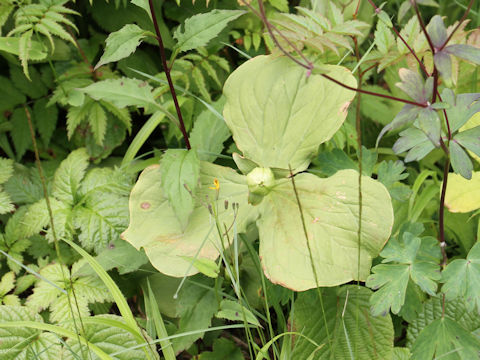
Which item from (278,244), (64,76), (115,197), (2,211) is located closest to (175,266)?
(278,244)

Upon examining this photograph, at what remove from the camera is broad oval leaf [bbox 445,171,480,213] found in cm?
130

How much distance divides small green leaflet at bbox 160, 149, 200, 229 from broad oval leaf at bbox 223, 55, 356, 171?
21 cm

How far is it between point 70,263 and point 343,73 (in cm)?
100

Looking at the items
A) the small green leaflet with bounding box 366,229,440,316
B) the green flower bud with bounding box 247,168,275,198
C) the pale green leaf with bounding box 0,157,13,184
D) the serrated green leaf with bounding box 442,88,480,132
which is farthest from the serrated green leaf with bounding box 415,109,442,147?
the pale green leaf with bounding box 0,157,13,184

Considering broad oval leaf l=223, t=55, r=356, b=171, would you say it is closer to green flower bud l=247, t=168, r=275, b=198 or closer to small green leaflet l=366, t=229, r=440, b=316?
green flower bud l=247, t=168, r=275, b=198

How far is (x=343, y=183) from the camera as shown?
1.19m

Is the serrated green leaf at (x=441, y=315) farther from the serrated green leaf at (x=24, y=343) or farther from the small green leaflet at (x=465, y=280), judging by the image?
the serrated green leaf at (x=24, y=343)

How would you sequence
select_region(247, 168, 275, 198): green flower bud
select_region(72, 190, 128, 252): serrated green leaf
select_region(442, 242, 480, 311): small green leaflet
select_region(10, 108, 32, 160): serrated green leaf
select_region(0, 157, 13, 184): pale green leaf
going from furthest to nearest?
select_region(10, 108, 32, 160): serrated green leaf, select_region(0, 157, 13, 184): pale green leaf, select_region(72, 190, 128, 252): serrated green leaf, select_region(247, 168, 275, 198): green flower bud, select_region(442, 242, 480, 311): small green leaflet

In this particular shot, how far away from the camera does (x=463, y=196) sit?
4.31 feet

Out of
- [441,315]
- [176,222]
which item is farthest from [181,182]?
[441,315]

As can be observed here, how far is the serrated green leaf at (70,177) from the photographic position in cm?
146

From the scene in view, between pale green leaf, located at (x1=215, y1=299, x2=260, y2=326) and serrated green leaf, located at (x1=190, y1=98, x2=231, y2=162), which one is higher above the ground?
serrated green leaf, located at (x1=190, y1=98, x2=231, y2=162)

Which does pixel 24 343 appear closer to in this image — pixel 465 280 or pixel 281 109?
pixel 281 109

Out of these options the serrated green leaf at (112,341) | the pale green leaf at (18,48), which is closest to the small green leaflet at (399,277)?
the serrated green leaf at (112,341)
